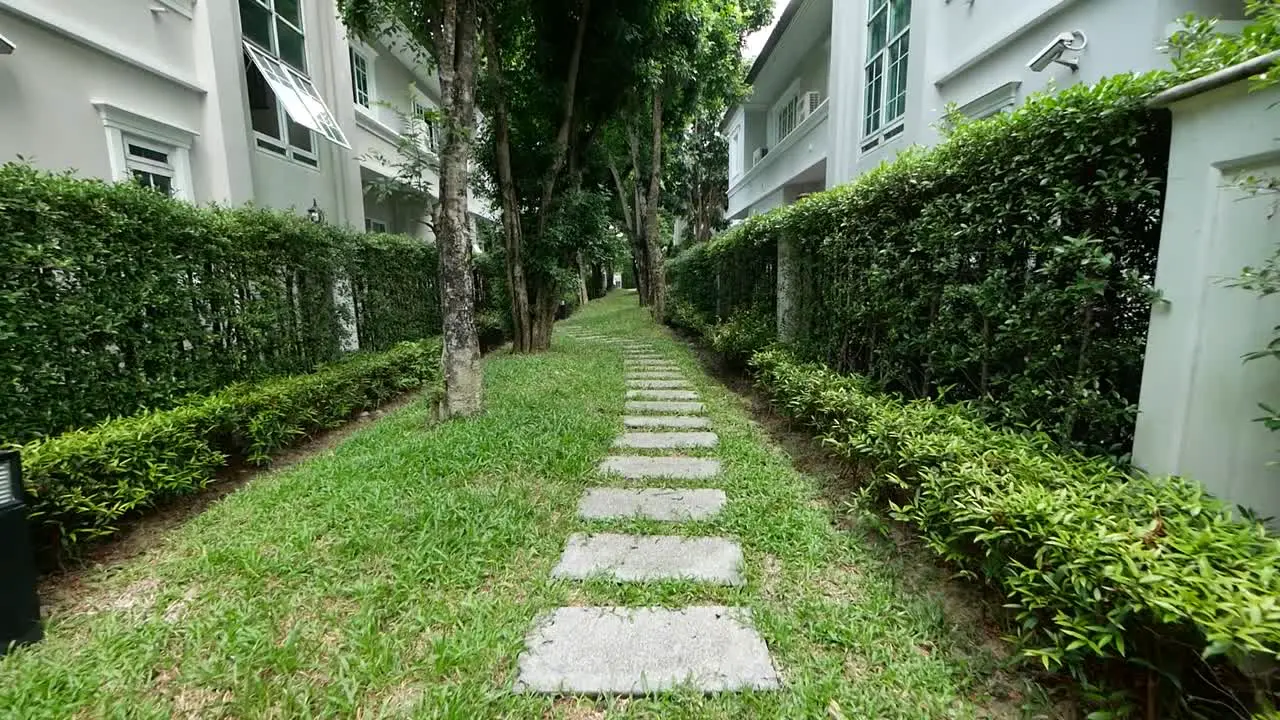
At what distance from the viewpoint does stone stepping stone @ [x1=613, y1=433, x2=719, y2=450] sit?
4.21 meters

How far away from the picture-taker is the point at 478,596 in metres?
2.24

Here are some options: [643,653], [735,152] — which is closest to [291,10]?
[643,653]

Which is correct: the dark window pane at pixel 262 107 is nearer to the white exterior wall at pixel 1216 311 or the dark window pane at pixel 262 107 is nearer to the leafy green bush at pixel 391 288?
the leafy green bush at pixel 391 288

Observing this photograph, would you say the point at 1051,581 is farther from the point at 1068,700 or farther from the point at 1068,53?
the point at 1068,53

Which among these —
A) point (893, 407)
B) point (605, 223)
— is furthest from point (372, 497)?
point (605, 223)

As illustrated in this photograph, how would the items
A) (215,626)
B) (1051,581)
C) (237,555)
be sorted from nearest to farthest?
(1051,581), (215,626), (237,555)

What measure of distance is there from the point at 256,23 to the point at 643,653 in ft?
32.7

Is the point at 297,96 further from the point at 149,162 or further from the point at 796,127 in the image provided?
the point at 796,127

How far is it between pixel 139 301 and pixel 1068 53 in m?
7.93

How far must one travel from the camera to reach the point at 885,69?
8.81 meters

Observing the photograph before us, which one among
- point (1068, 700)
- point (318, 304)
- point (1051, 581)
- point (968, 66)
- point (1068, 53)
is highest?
point (968, 66)

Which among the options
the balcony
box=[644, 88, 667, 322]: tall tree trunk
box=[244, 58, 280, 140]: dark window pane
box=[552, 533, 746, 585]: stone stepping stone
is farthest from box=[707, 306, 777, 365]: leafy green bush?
box=[244, 58, 280, 140]: dark window pane

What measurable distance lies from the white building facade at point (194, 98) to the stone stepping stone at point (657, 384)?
12.4ft

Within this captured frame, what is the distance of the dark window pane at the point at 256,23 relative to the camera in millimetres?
7484
